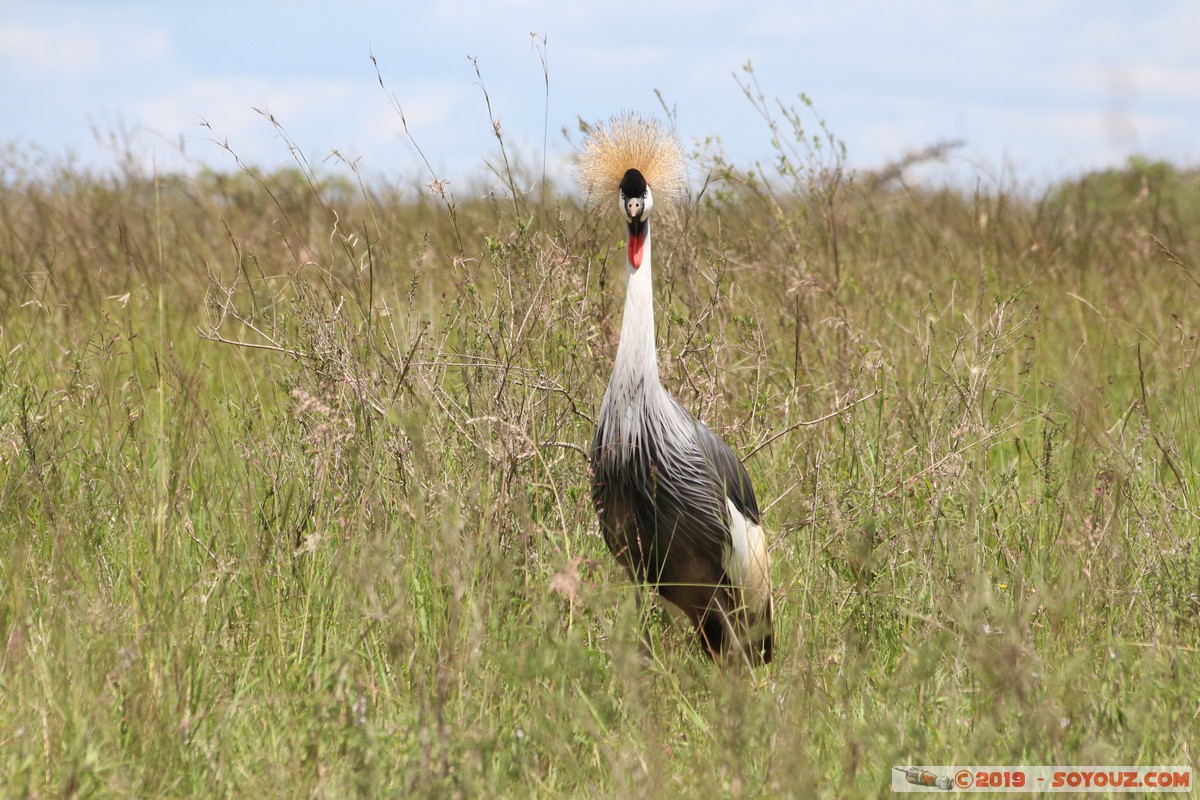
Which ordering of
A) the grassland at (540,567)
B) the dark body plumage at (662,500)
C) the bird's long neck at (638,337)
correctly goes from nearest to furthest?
the grassland at (540,567)
the bird's long neck at (638,337)
the dark body plumage at (662,500)

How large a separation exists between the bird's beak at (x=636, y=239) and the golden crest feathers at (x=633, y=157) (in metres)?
0.35

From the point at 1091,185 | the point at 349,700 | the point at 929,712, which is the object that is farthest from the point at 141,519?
the point at 1091,185

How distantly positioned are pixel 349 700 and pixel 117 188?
6788 millimetres

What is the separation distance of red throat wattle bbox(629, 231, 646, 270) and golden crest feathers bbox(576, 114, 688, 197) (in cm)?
39

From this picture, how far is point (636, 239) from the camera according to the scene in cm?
291

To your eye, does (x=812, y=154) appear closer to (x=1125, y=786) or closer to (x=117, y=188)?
(x=1125, y=786)

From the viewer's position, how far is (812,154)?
4.67 metres

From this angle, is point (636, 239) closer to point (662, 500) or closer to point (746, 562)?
point (662, 500)

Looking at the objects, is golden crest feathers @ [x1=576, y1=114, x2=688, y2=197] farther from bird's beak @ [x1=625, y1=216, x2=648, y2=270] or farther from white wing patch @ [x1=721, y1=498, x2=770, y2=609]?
white wing patch @ [x1=721, y1=498, x2=770, y2=609]

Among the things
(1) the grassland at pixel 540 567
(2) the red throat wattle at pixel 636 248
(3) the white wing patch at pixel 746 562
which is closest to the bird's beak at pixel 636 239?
(2) the red throat wattle at pixel 636 248

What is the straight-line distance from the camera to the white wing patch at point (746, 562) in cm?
298

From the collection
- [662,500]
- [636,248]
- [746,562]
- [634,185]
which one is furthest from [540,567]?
[634,185]

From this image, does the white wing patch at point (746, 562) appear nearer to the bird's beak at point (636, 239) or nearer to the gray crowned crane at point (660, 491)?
the gray crowned crane at point (660, 491)

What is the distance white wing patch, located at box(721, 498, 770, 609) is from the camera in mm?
2982
